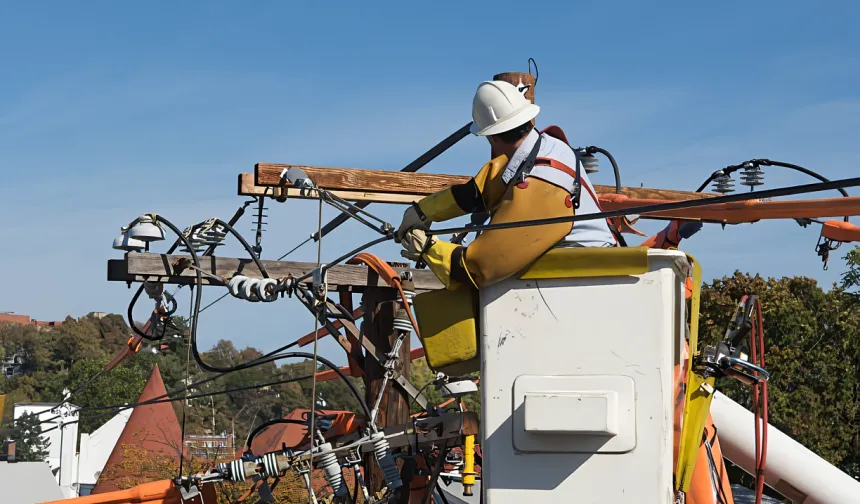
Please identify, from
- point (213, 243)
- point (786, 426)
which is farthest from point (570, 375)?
point (786, 426)

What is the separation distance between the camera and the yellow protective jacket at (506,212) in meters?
4.81

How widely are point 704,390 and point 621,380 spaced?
1079mm

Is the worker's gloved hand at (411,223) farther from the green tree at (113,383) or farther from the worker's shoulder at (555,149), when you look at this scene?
the green tree at (113,383)

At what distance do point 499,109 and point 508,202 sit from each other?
0.52 meters

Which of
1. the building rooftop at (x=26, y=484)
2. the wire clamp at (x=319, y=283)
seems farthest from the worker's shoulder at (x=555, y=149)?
the building rooftop at (x=26, y=484)

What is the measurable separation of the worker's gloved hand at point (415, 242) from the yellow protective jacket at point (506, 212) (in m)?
0.04

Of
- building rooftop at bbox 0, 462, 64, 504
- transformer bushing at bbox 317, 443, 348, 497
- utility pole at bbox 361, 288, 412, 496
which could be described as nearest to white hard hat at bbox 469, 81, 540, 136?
transformer bushing at bbox 317, 443, 348, 497

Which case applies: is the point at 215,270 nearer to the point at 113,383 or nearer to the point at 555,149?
the point at 555,149

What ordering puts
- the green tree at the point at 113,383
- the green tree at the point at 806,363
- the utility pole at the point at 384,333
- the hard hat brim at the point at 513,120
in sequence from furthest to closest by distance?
the green tree at the point at 113,383 < the green tree at the point at 806,363 < the utility pole at the point at 384,333 < the hard hat brim at the point at 513,120

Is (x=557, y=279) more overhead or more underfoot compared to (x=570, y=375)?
more overhead

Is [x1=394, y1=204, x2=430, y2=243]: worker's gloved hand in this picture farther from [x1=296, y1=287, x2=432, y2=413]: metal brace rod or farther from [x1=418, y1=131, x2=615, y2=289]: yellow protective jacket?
[x1=296, y1=287, x2=432, y2=413]: metal brace rod

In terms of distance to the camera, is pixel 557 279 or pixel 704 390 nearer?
pixel 557 279

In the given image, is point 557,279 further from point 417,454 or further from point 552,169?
point 417,454

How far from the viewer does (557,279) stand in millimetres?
4773
